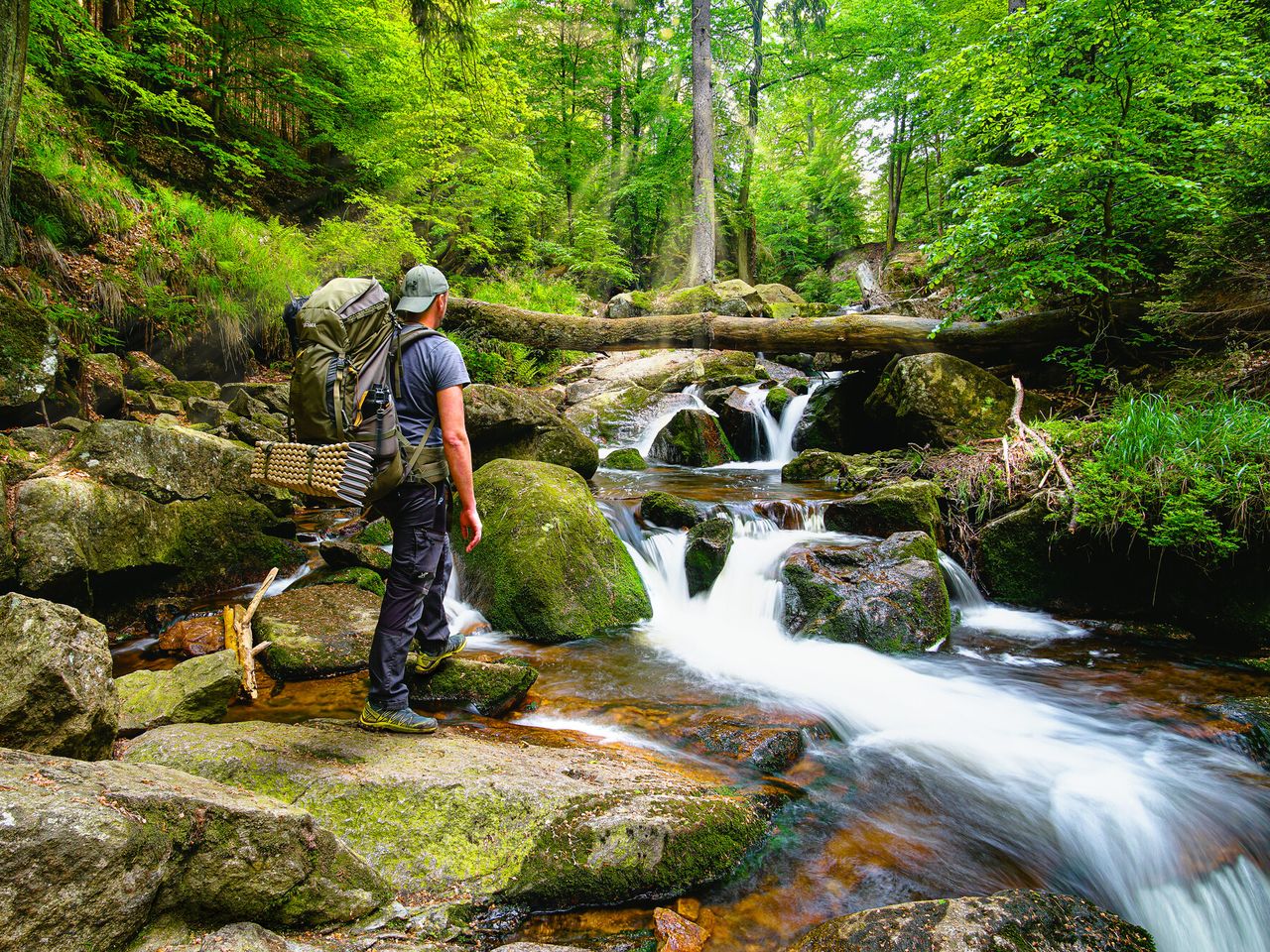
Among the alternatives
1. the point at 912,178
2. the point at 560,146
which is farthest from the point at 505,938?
the point at 912,178

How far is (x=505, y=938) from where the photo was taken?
7.47ft

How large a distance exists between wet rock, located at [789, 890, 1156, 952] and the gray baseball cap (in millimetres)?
3501

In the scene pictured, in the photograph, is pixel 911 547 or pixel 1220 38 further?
pixel 1220 38

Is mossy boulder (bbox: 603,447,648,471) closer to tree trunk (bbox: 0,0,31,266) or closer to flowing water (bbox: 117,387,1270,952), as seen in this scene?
flowing water (bbox: 117,387,1270,952)

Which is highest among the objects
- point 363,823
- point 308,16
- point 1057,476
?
point 308,16

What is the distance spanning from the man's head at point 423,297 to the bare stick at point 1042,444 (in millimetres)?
5862

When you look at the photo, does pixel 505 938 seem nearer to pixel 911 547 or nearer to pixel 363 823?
pixel 363 823

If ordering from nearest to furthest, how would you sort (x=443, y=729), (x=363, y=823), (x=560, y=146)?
(x=363, y=823)
(x=443, y=729)
(x=560, y=146)

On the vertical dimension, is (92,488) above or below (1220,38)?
below

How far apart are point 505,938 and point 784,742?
84.5 inches

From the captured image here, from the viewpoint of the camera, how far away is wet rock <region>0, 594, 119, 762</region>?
2.27m

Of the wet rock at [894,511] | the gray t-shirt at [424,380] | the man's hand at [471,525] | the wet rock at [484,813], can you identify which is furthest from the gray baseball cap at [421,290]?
the wet rock at [894,511]

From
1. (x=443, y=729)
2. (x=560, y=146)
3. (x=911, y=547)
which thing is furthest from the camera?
(x=560, y=146)

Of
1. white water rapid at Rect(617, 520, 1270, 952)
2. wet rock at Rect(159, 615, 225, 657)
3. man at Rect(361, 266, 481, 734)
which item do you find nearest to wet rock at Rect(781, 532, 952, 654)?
white water rapid at Rect(617, 520, 1270, 952)
